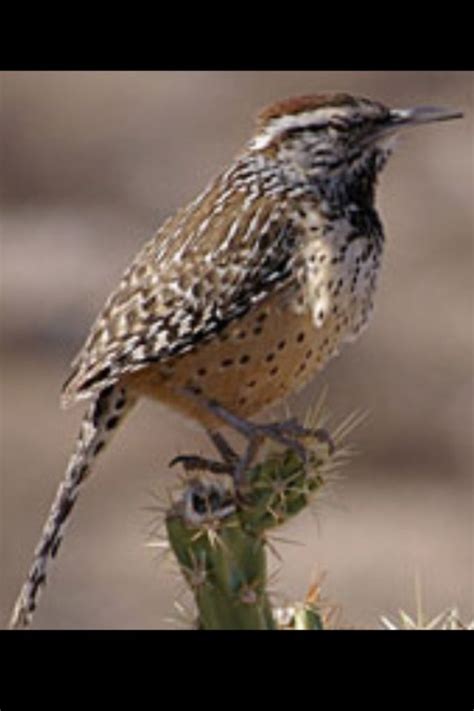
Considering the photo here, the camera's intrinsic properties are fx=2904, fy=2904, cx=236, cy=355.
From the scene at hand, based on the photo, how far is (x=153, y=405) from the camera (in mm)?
9523

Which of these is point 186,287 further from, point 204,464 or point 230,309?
point 204,464

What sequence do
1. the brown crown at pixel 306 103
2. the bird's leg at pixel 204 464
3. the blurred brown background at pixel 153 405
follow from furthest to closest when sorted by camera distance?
1. the blurred brown background at pixel 153 405
2. the brown crown at pixel 306 103
3. the bird's leg at pixel 204 464

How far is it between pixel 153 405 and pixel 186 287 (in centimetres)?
445

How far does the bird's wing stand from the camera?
5066 millimetres

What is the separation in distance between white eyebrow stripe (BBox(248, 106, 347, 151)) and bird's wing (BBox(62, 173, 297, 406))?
184 millimetres

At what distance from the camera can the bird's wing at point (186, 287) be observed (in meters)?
5.07

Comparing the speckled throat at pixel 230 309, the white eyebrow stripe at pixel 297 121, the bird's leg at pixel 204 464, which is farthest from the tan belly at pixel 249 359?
the white eyebrow stripe at pixel 297 121

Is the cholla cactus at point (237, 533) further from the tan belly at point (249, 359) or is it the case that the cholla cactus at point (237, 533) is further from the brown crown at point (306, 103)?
the brown crown at point (306, 103)

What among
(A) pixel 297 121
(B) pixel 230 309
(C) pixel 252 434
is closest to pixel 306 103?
(A) pixel 297 121

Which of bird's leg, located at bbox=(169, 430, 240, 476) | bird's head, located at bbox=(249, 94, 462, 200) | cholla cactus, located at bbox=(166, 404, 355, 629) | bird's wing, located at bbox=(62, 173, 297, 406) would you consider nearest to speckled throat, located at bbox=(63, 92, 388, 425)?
bird's wing, located at bbox=(62, 173, 297, 406)

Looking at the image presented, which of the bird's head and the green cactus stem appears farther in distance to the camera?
the bird's head

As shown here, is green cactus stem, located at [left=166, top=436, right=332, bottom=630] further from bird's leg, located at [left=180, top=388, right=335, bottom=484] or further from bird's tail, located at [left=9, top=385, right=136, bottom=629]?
bird's tail, located at [left=9, top=385, right=136, bottom=629]

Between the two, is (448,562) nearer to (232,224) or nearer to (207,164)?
(207,164)

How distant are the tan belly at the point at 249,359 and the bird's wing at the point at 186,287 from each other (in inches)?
1.3
